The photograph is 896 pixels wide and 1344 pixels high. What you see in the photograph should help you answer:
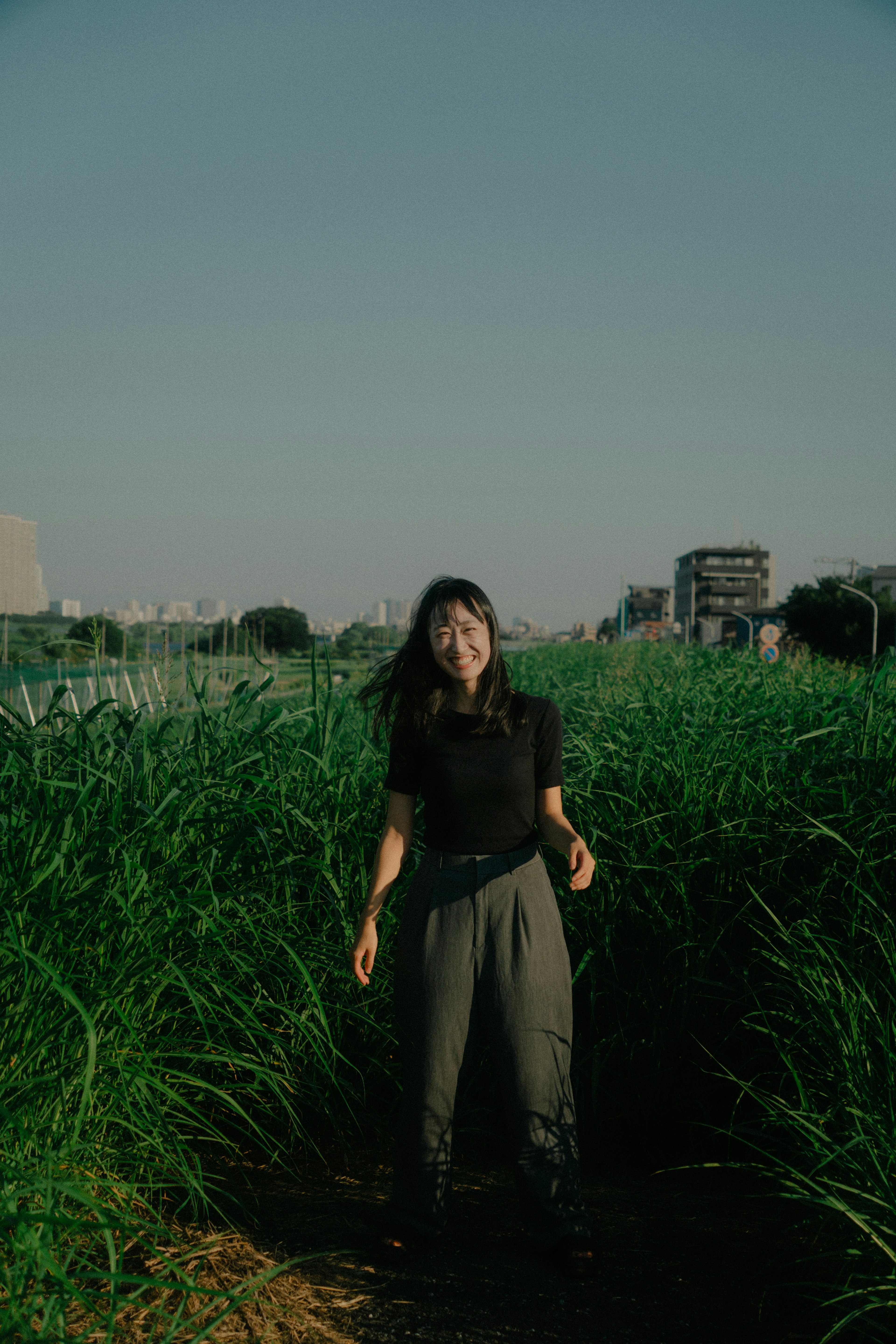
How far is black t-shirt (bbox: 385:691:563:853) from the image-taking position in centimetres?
274

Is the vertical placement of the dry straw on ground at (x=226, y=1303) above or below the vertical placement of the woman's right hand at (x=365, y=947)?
below

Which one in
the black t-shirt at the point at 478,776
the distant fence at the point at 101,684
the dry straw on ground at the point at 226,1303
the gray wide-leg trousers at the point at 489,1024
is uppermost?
the distant fence at the point at 101,684

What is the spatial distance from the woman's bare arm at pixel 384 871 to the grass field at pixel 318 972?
0.22 m

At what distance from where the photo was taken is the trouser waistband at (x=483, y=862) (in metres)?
2.71

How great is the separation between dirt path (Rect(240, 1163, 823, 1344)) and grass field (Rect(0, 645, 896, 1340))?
0.16 meters

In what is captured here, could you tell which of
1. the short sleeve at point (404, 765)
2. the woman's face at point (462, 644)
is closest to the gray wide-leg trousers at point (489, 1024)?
the short sleeve at point (404, 765)

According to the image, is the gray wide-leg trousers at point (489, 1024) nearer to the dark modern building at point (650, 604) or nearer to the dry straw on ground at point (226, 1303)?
the dry straw on ground at point (226, 1303)

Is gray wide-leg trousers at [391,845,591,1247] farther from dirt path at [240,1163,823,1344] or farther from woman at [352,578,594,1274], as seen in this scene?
dirt path at [240,1163,823,1344]

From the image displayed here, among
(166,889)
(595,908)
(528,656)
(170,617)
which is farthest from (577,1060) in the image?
(528,656)

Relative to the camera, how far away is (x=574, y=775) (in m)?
4.11

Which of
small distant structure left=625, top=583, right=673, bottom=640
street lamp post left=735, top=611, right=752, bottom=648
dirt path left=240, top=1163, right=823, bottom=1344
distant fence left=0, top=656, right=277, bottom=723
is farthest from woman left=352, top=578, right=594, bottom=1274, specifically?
small distant structure left=625, top=583, right=673, bottom=640

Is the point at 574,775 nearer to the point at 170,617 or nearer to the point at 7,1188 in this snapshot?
the point at 7,1188

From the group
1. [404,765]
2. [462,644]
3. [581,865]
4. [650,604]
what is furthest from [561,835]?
[650,604]

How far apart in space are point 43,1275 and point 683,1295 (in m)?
1.49
